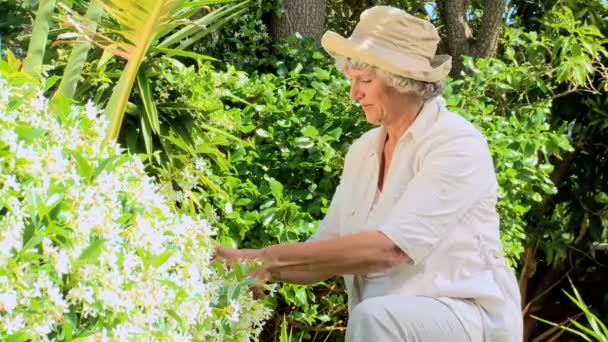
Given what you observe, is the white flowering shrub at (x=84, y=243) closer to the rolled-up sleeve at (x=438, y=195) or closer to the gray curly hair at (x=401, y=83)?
the rolled-up sleeve at (x=438, y=195)

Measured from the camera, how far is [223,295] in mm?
2441

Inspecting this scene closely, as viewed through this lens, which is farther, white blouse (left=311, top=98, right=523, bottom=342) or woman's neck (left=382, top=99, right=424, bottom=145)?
woman's neck (left=382, top=99, right=424, bottom=145)

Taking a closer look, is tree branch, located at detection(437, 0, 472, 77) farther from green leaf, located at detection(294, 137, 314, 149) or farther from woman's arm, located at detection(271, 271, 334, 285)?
woman's arm, located at detection(271, 271, 334, 285)

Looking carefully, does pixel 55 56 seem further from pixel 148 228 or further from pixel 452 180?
pixel 148 228

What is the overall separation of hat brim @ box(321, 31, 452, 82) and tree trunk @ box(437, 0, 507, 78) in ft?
10.5

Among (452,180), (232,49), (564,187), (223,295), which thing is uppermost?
(452,180)

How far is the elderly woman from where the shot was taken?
274 centimetres

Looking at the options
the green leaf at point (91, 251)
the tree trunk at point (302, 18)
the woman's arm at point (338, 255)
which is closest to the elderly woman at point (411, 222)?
the woman's arm at point (338, 255)

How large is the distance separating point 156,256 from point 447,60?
51.8 inches

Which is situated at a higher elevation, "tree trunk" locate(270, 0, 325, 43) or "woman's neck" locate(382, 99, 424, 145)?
"woman's neck" locate(382, 99, 424, 145)

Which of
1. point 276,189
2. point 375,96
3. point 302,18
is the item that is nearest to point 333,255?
point 375,96

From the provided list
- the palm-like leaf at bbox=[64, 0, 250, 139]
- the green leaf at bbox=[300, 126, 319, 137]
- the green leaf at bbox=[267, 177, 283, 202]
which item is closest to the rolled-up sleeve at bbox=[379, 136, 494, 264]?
the palm-like leaf at bbox=[64, 0, 250, 139]

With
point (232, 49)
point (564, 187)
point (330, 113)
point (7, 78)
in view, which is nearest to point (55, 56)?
point (330, 113)

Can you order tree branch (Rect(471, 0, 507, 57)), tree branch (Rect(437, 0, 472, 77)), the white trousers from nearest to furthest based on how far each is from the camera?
the white trousers < tree branch (Rect(471, 0, 507, 57)) < tree branch (Rect(437, 0, 472, 77))
